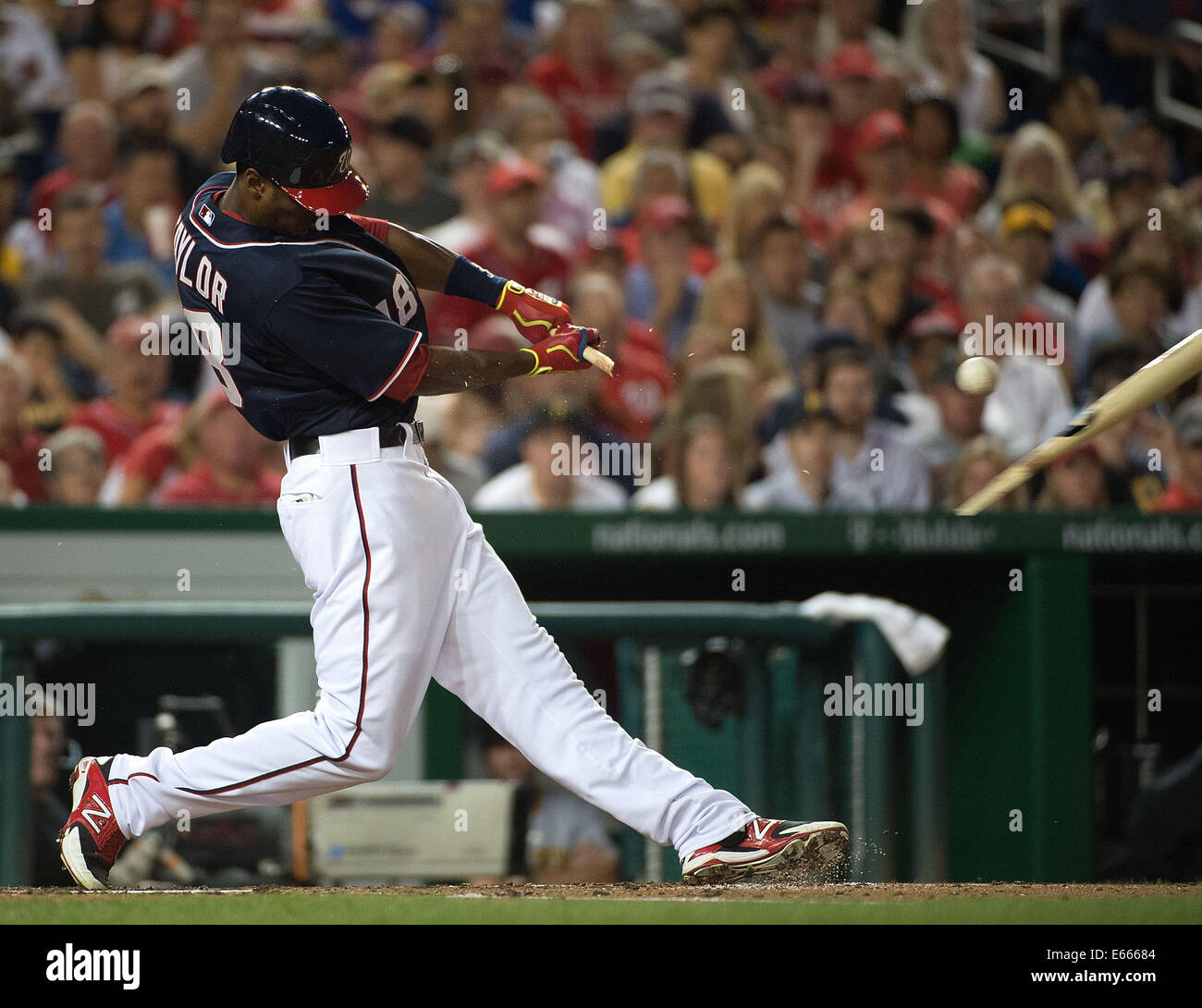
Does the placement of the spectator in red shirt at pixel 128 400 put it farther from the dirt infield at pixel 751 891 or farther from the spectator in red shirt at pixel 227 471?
the dirt infield at pixel 751 891

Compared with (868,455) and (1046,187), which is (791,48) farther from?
(868,455)

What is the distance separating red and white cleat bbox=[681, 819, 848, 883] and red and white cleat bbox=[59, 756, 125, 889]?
1201mm

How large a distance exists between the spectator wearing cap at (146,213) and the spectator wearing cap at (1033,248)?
134 inches

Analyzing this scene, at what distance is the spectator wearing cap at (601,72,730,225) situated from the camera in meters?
6.75

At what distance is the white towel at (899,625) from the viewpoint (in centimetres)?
Result: 489

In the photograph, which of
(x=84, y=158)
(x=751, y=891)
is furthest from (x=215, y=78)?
(x=751, y=891)

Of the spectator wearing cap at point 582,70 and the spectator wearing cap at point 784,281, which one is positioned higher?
the spectator wearing cap at point 582,70

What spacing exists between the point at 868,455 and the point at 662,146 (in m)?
2.31

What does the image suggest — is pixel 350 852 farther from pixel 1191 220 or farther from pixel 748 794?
pixel 1191 220

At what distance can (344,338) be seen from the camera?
3.12m

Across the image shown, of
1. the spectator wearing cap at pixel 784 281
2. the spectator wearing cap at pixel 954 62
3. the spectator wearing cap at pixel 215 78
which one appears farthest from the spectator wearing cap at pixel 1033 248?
the spectator wearing cap at pixel 215 78
